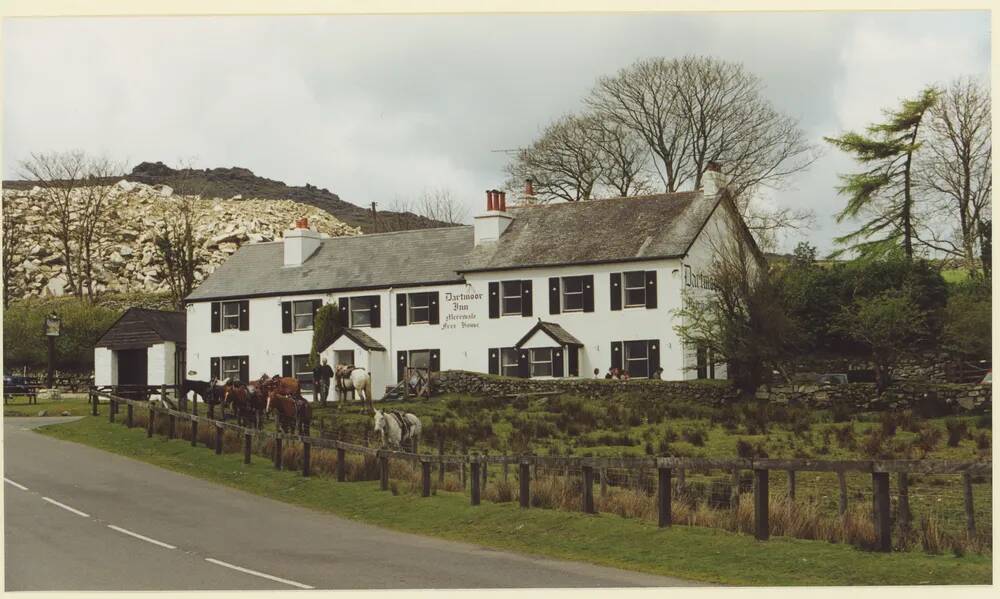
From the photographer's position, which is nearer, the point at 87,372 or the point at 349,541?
the point at 349,541

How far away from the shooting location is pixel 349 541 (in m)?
18.6

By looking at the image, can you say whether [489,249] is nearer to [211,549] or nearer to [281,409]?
[281,409]

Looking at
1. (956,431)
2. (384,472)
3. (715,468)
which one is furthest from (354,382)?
(715,468)

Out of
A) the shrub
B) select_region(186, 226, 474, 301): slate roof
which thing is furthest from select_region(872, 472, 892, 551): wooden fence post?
select_region(186, 226, 474, 301): slate roof

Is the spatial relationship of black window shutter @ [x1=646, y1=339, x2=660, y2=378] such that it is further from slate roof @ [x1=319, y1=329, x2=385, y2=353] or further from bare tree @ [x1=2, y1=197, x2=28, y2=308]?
bare tree @ [x1=2, y1=197, x2=28, y2=308]

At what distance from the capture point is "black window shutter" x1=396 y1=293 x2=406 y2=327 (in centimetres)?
5003

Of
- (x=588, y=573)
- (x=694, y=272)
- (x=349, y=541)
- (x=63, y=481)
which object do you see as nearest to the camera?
(x=588, y=573)

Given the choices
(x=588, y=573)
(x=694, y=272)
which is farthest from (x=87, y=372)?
(x=588, y=573)

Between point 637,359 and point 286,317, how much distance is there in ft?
50.3

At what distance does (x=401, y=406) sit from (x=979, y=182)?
1106 inches

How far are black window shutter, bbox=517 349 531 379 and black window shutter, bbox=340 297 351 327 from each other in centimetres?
793

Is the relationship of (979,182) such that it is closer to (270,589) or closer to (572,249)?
(572,249)

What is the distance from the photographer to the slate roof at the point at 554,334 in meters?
46.3

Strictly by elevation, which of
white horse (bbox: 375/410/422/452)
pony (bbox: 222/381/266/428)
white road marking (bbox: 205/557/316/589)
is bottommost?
white road marking (bbox: 205/557/316/589)
